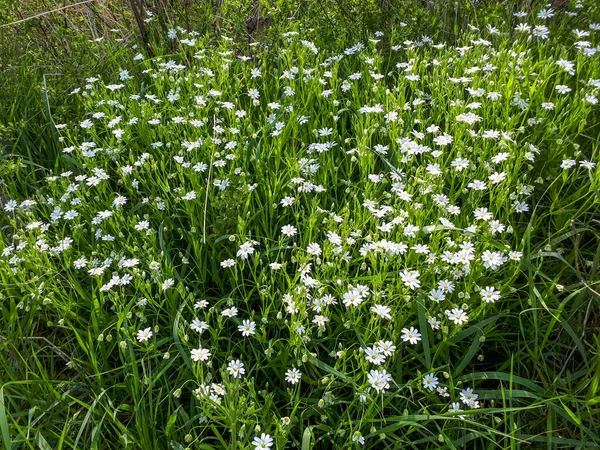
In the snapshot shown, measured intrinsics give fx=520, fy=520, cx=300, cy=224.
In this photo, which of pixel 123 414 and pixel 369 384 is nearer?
pixel 369 384

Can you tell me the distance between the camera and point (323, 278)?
213 centimetres

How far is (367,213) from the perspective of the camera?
2.31 meters

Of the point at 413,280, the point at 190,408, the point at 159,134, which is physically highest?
the point at 159,134

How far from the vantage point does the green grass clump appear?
1854 millimetres

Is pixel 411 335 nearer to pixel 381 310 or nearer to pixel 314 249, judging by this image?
pixel 381 310

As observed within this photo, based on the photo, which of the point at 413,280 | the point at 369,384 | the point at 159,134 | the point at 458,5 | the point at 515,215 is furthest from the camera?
the point at 458,5

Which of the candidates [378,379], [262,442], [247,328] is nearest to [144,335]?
[247,328]

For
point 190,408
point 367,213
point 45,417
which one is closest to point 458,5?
point 367,213

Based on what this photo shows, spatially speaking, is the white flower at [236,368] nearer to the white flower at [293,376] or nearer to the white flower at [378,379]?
the white flower at [293,376]

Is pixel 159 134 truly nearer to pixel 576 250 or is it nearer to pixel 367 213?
pixel 367 213

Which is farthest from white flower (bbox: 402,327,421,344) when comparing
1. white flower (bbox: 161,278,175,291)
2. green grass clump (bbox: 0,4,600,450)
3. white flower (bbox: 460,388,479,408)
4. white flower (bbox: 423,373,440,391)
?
white flower (bbox: 161,278,175,291)

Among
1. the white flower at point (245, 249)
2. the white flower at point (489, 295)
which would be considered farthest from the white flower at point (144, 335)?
the white flower at point (489, 295)

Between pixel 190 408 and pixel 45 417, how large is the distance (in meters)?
0.55

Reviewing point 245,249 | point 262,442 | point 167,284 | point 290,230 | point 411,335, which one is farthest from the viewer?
point 290,230
